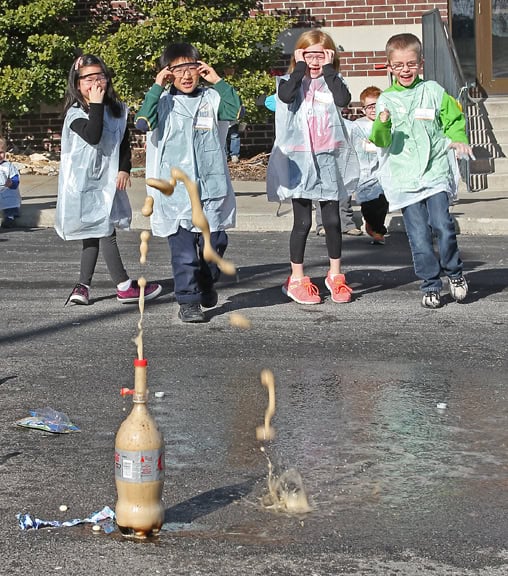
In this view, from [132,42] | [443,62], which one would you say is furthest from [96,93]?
[443,62]

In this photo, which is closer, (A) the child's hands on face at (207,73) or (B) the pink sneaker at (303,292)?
(A) the child's hands on face at (207,73)

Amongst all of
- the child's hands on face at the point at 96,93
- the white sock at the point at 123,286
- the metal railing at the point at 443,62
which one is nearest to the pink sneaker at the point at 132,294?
the white sock at the point at 123,286

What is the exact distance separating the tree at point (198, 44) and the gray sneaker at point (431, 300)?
304 inches

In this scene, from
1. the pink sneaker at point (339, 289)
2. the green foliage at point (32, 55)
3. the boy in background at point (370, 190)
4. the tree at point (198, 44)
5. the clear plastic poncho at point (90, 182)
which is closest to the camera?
the clear plastic poncho at point (90, 182)

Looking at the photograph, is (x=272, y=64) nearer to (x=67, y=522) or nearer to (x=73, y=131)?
(x=73, y=131)

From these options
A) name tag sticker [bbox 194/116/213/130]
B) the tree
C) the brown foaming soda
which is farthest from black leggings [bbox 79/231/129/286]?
the tree

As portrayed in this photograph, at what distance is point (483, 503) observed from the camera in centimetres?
471

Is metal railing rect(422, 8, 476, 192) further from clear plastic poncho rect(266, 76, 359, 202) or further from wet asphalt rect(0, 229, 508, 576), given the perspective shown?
clear plastic poncho rect(266, 76, 359, 202)

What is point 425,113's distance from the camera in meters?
8.34

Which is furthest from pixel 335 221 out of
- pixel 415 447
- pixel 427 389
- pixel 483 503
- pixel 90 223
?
pixel 483 503

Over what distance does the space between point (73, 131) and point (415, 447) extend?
13.2 feet

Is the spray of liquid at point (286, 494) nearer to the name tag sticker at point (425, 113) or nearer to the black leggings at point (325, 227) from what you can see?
the black leggings at point (325, 227)

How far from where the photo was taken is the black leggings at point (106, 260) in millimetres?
8719

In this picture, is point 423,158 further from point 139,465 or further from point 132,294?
point 139,465
